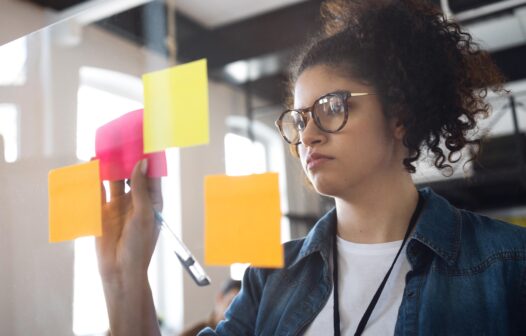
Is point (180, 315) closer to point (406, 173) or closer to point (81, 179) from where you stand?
point (81, 179)

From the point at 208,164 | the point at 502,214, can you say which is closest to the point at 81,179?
the point at 208,164

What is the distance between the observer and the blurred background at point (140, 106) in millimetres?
575

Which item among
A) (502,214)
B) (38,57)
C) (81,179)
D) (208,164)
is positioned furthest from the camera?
(38,57)

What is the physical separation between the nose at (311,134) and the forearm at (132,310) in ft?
1.09

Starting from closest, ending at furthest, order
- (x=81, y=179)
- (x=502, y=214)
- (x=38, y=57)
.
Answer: (x=502, y=214), (x=81, y=179), (x=38, y=57)

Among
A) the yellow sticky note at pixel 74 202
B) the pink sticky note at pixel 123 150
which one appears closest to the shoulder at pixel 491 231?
the pink sticky note at pixel 123 150

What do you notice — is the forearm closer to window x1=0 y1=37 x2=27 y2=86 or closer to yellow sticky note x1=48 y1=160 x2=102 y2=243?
yellow sticky note x1=48 y1=160 x2=102 y2=243

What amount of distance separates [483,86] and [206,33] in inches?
15.7

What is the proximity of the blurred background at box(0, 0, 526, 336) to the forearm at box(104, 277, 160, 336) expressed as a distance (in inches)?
0.8

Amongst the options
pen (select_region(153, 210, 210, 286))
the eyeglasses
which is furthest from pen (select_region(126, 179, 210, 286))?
the eyeglasses

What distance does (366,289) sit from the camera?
557 millimetres

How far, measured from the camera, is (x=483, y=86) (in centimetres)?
56

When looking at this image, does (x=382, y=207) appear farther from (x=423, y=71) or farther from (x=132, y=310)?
(x=132, y=310)

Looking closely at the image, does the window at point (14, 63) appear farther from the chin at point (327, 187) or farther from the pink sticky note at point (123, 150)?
the chin at point (327, 187)
